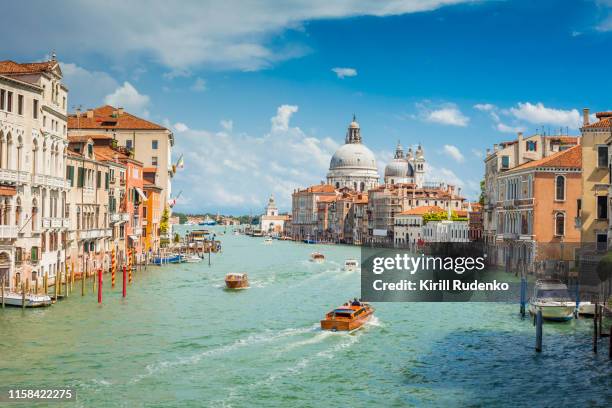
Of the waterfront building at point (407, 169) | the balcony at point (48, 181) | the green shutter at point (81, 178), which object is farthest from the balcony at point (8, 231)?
the waterfront building at point (407, 169)

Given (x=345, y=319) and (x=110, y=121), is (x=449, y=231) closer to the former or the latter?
(x=110, y=121)

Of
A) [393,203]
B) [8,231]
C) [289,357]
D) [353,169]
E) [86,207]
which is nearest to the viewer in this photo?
[289,357]

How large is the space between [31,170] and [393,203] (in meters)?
78.0

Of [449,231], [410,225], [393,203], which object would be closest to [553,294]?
[449,231]

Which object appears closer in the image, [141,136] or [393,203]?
[141,136]

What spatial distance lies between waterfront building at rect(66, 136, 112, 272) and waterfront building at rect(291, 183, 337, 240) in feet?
314

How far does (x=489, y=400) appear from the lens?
618 inches

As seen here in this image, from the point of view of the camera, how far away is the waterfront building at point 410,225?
300 ft

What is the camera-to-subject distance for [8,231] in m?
26.3

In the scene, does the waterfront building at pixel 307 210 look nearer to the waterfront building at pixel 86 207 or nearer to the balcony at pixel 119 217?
the balcony at pixel 119 217

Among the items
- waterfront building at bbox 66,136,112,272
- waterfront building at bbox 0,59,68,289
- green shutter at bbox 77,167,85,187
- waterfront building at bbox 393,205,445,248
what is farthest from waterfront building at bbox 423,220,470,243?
waterfront building at bbox 0,59,68,289

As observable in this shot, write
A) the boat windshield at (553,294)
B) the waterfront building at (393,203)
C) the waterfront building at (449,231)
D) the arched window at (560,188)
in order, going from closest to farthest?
1. the boat windshield at (553,294)
2. the arched window at (560,188)
3. the waterfront building at (449,231)
4. the waterfront building at (393,203)

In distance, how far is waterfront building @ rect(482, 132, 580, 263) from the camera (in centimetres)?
4478

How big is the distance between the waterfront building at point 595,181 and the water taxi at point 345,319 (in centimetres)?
1084
